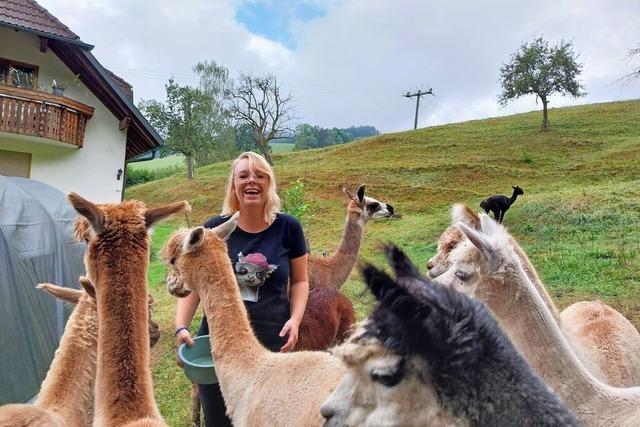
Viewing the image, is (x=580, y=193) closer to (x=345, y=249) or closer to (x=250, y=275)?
(x=345, y=249)

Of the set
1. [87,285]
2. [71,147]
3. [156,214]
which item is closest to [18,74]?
[71,147]

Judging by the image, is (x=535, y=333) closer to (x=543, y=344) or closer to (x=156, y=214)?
(x=543, y=344)

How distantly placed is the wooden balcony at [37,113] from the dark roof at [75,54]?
113 cm

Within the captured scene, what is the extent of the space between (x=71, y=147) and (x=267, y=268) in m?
14.4

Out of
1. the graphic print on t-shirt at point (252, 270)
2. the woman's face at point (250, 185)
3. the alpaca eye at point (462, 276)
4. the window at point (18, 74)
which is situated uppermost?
the window at point (18, 74)

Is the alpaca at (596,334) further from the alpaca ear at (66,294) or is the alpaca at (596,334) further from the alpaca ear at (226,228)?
the alpaca ear at (66,294)

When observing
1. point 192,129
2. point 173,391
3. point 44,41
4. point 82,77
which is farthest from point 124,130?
point 192,129

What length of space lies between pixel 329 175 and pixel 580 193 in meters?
A: 15.0

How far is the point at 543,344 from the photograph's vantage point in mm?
2293

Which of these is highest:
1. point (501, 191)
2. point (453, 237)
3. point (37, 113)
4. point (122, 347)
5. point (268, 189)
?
point (37, 113)

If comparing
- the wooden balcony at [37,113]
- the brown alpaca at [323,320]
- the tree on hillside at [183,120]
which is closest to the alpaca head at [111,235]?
the brown alpaca at [323,320]

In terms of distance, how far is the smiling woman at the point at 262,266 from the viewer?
109 inches

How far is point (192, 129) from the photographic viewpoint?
3688 cm

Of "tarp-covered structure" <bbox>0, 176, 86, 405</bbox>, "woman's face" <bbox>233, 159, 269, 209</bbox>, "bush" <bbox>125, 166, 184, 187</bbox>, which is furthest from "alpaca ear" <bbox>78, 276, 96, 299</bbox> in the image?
"bush" <bbox>125, 166, 184, 187</bbox>
